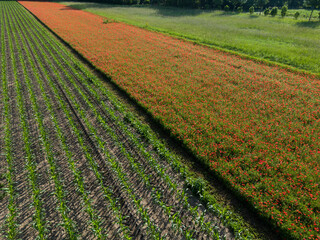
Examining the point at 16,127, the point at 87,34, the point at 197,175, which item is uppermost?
the point at 87,34

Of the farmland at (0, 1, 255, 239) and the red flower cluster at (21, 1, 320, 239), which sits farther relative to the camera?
the red flower cluster at (21, 1, 320, 239)

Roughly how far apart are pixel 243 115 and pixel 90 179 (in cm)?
1096

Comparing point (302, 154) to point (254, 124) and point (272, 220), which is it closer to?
point (254, 124)

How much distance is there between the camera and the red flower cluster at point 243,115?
8.30 metres

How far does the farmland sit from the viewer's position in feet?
23.3

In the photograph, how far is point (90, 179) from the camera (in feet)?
29.6

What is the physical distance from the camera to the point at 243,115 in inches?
532

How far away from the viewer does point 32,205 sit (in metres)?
7.54

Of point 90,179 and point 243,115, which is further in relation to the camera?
point 243,115

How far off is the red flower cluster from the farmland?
6.50 feet

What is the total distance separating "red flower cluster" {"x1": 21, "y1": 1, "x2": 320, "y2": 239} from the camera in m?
8.30

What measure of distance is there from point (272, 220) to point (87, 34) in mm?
39267

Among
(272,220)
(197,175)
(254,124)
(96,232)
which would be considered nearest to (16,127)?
(96,232)

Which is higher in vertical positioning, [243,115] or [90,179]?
[243,115]
